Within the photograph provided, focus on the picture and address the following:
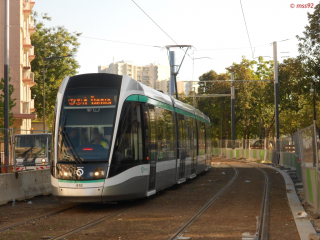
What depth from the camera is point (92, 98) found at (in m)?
12.3

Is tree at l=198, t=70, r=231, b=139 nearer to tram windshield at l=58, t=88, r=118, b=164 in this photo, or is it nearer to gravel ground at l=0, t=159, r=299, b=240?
gravel ground at l=0, t=159, r=299, b=240

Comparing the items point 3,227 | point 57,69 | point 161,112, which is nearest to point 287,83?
point 57,69

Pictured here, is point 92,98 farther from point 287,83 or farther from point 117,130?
point 287,83

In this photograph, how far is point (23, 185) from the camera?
14.8 m

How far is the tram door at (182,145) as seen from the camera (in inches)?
712

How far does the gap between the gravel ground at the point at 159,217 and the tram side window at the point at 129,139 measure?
118 cm

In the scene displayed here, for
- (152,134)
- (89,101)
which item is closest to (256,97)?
(152,134)

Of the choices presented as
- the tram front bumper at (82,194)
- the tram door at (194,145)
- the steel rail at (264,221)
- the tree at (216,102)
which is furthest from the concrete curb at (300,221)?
the tree at (216,102)

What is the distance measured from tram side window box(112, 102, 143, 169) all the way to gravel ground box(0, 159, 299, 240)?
118cm

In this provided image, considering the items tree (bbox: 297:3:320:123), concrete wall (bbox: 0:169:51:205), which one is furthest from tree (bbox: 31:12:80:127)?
concrete wall (bbox: 0:169:51:205)

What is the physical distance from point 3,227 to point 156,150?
5396 mm

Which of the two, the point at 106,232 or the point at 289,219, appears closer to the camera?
the point at 106,232

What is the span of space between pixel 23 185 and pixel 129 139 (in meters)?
4.22

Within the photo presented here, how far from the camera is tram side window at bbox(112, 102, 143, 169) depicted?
12.0 meters
